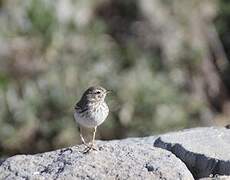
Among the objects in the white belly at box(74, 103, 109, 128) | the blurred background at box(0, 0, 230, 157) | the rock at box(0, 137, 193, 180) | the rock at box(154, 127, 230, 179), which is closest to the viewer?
the rock at box(0, 137, 193, 180)

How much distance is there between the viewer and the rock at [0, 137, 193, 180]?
7336 millimetres

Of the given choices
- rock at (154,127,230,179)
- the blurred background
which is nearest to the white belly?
rock at (154,127,230,179)

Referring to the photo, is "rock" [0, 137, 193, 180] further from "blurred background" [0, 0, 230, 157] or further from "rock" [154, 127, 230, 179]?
"blurred background" [0, 0, 230, 157]

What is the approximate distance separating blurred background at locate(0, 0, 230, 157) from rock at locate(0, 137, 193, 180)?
7192 mm

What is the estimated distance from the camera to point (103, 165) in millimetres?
7531

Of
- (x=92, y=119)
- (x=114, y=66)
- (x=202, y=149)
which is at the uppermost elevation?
(x=92, y=119)

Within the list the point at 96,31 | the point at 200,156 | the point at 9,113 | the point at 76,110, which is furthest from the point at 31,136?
the point at 200,156

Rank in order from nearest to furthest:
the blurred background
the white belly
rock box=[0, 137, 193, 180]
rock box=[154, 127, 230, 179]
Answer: rock box=[0, 137, 193, 180]
rock box=[154, 127, 230, 179]
the white belly
the blurred background

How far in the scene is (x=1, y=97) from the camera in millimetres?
15523

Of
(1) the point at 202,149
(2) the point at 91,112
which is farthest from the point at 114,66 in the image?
(1) the point at 202,149

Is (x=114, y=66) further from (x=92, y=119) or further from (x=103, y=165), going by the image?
(x=103, y=165)

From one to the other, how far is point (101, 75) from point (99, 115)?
750 cm

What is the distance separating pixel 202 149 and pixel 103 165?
1.24 meters

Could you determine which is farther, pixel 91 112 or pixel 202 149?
pixel 91 112
